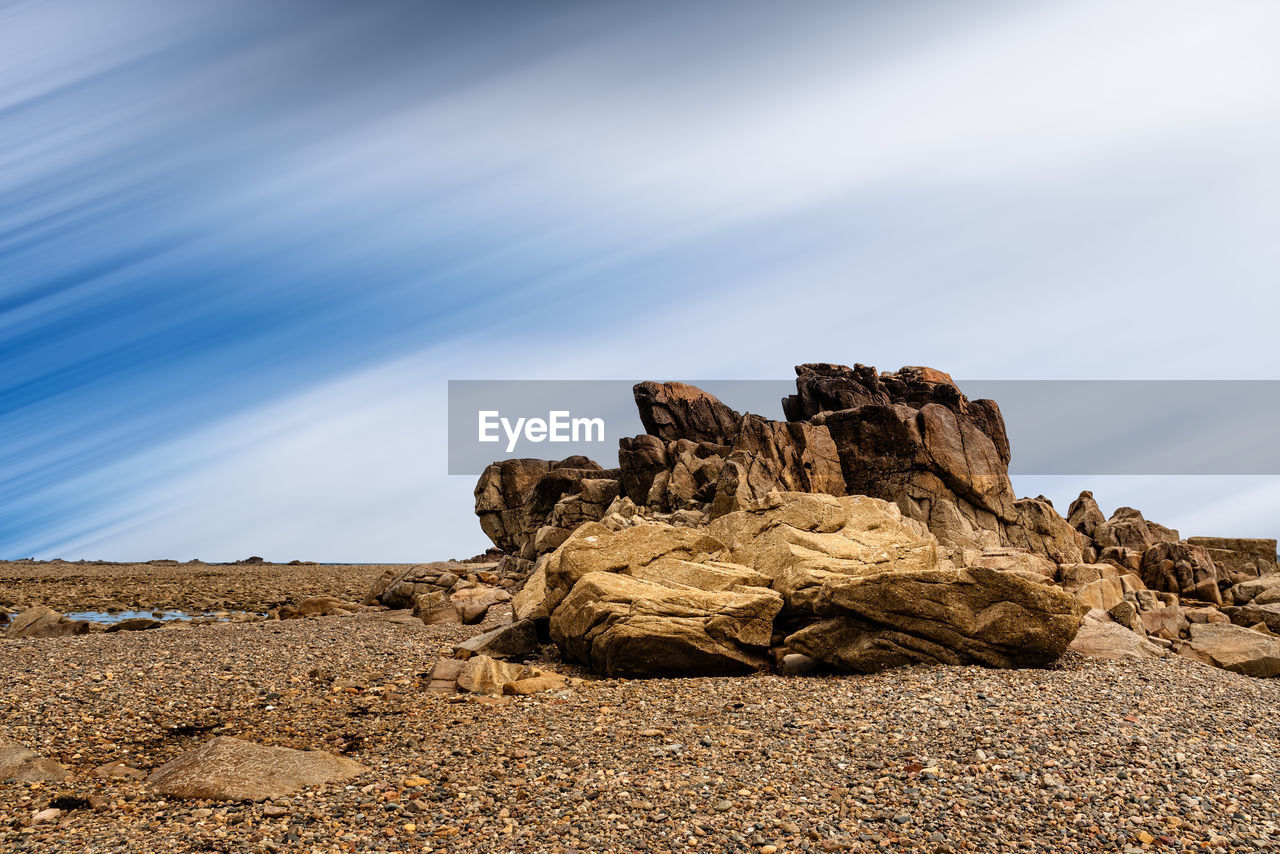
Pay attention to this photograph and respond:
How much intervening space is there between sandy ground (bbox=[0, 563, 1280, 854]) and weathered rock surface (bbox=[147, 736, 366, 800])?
0.29 meters

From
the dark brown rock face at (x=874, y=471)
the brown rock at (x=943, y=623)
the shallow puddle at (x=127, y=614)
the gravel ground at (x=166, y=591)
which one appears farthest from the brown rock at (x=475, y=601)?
the shallow puddle at (x=127, y=614)

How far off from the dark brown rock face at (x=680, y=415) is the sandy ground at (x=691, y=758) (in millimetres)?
43965

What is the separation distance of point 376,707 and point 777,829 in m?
9.38

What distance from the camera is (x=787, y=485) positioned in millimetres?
45062

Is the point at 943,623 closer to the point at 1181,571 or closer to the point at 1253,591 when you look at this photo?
the point at 1253,591

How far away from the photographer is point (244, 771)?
38.5 feet

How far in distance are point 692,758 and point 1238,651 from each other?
56.5 ft

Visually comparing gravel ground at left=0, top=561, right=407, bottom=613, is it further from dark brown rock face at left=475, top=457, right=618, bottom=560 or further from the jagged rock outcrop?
the jagged rock outcrop

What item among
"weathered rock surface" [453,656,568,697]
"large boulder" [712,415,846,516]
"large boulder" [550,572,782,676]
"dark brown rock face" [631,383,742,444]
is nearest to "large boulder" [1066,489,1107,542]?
"large boulder" [712,415,846,516]

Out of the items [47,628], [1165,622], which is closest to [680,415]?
[1165,622]

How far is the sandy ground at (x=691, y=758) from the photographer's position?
9.90 meters

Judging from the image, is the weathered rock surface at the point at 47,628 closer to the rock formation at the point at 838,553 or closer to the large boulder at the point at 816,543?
the rock formation at the point at 838,553

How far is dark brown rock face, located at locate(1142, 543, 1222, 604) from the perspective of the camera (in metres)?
43.3

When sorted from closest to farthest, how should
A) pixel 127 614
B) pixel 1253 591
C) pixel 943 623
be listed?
pixel 943 623, pixel 1253 591, pixel 127 614
